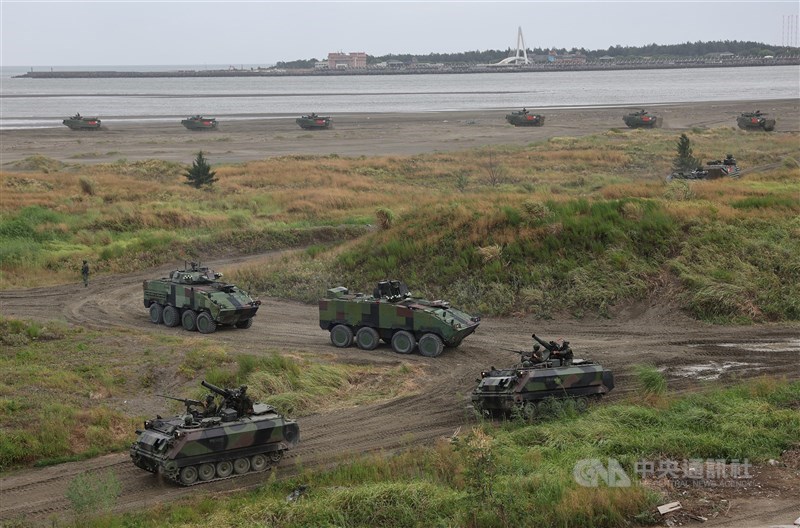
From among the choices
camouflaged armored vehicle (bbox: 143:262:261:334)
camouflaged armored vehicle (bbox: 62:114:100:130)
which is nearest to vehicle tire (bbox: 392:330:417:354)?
camouflaged armored vehicle (bbox: 143:262:261:334)

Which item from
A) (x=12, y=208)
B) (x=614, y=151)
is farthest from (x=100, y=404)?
(x=614, y=151)

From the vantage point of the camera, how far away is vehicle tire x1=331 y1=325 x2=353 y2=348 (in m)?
26.8

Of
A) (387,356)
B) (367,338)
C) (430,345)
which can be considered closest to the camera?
(430,345)

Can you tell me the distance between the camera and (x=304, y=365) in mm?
24016

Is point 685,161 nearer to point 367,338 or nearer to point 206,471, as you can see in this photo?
point 367,338

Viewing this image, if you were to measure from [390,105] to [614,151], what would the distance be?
86263 mm

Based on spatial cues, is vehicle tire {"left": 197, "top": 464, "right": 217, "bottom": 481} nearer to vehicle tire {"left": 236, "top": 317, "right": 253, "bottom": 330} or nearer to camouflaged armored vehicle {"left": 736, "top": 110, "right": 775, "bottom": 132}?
vehicle tire {"left": 236, "top": 317, "right": 253, "bottom": 330}

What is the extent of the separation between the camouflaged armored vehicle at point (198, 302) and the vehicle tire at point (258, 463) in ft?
34.5

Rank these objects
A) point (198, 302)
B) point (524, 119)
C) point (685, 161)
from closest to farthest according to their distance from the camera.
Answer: point (198, 302), point (685, 161), point (524, 119)

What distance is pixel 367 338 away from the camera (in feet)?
87.1

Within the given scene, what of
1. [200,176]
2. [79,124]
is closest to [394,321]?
[200,176]

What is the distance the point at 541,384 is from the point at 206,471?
7.15 meters

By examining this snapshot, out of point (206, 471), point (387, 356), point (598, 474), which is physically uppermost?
point (206, 471)

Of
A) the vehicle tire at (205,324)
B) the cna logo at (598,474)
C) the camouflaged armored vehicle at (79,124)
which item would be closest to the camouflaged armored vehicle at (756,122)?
the camouflaged armored vehicle at (79,124)
